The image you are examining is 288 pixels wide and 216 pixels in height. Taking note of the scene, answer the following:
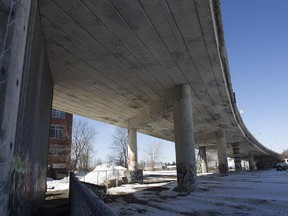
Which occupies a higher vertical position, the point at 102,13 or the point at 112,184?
the point at 102,13

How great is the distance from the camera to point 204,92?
18266 mm

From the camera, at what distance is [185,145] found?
15523mm

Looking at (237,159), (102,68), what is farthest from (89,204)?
(237,159)

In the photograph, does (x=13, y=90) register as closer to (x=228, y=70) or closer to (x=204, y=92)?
(x=228, y=70)

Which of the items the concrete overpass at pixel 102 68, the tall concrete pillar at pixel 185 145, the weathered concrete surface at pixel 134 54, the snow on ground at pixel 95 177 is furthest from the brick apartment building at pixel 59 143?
the tall concrete pillar at pixel 185 145

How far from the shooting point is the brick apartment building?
41.4 m

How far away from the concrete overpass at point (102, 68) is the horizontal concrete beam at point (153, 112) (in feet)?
0.25

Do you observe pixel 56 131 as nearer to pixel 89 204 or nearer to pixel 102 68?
pixel 102 68

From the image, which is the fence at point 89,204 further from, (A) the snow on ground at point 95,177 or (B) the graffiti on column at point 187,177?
(A) the snow on ground at point 95,177

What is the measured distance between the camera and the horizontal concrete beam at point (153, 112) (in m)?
18.4

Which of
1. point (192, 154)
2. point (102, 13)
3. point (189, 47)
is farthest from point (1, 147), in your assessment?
point (192, 154)

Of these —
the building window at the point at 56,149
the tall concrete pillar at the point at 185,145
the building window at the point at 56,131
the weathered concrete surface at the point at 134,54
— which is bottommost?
the tall concrete pillar at the point at 185,145

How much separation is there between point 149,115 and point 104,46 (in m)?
11.0

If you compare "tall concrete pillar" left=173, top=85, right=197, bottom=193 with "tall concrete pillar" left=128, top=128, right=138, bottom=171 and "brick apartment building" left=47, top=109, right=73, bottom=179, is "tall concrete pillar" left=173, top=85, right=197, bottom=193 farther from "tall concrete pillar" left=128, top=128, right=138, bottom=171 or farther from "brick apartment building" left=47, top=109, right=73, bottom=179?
"brick apartment building" left=47, top=109, right=73, bottom=179
